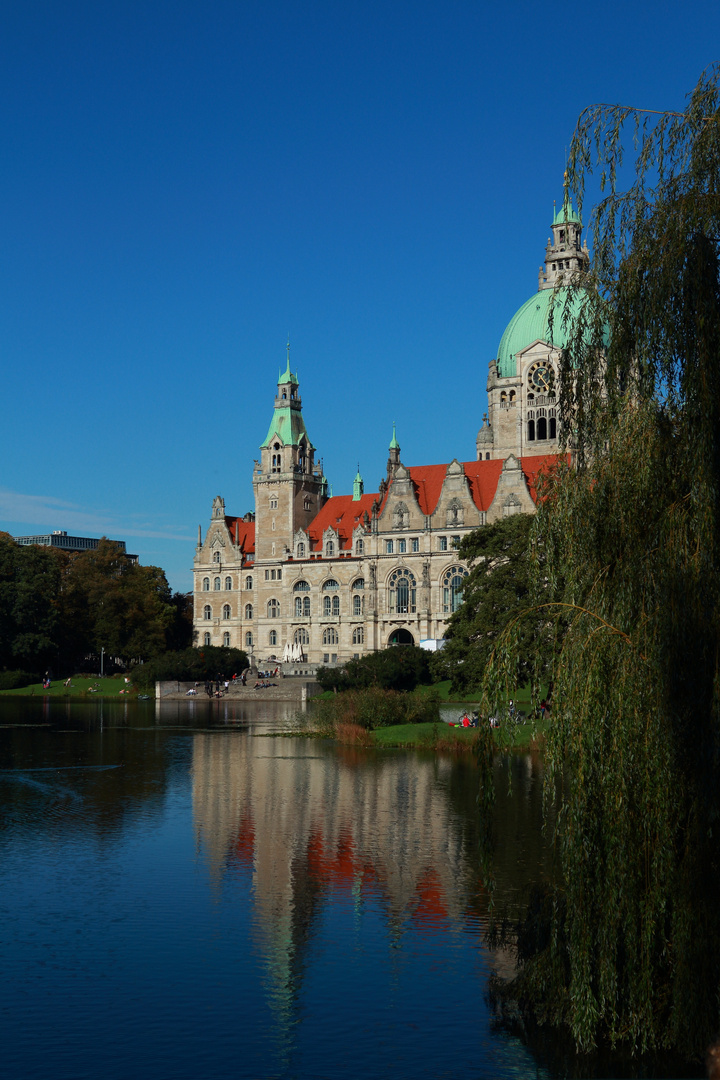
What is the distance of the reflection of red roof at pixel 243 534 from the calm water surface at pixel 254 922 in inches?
3214

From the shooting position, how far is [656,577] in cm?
1483

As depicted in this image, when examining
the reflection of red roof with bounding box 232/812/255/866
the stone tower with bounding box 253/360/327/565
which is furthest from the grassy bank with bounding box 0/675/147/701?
the reflection of red roof with bounding box 232/812/255/866

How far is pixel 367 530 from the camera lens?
A: 107m

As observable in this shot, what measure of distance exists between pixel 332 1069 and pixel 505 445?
97.2 m

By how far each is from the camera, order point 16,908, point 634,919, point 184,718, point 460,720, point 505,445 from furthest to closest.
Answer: point 505,445 < point 184,718 < point 460,720 < point 16,908 < point 634,919

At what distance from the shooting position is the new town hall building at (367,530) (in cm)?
10106

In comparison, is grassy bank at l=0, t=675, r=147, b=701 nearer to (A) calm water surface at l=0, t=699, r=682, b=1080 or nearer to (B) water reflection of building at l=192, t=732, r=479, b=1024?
(B) water reflection of building at l=192, t=732, r=479, b=1024

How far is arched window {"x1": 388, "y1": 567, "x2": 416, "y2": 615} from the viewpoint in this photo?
338 ft

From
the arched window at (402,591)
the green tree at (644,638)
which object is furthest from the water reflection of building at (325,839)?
the arched window at (402,591)

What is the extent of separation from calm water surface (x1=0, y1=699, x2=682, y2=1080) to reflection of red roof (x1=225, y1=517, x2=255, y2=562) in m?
81.6

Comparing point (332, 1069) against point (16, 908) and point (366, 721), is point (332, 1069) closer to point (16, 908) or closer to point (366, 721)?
point (16, 908)

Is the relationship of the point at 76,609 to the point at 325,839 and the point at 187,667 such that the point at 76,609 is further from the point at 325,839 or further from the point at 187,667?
the point at 325,839

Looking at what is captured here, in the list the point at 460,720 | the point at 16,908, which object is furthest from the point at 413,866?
the point at 460,720

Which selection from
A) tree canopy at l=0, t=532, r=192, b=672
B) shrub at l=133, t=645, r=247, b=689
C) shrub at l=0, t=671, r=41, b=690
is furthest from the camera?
tree canopy at l=0, t=532, r=192, b=672
